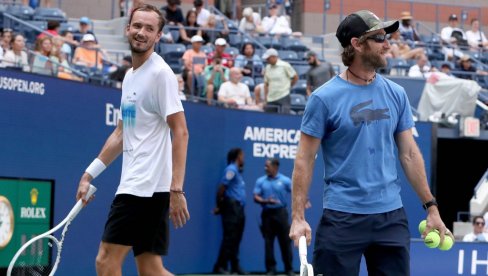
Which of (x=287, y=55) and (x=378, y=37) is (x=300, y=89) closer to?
(x=287, y=55)

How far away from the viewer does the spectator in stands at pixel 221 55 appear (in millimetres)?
18344

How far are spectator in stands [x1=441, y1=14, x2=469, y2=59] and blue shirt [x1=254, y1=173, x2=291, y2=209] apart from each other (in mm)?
8772

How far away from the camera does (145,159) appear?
7.50 meters

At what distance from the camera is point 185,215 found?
7.32 metres

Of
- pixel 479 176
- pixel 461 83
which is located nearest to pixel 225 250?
pixel 461 83

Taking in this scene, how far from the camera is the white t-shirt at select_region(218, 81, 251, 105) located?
17.7 meters

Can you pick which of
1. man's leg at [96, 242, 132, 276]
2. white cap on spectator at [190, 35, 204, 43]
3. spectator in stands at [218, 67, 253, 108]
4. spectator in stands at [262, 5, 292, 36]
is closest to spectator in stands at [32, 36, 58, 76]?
spectator in stands at [218, 67, 253, 108]

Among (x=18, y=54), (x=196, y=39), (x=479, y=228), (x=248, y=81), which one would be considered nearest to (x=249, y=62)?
(x=248, y=81)

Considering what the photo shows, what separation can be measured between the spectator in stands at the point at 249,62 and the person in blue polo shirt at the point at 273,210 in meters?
2.84

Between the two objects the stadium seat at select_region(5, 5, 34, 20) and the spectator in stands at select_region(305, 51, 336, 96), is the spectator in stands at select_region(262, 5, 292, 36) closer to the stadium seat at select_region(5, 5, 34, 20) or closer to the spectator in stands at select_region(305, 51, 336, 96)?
the spectator in stands at select_region(305, 51, 336, 96)

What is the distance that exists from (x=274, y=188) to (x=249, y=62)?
11.4 feet

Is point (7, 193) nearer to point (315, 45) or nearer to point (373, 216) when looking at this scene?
point (373, 216)

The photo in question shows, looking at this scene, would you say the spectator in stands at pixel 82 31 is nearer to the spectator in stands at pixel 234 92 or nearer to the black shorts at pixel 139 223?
the spectator in stands at pixel 234 92

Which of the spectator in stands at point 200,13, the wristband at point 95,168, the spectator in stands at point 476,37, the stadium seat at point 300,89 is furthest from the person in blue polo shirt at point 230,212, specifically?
the spectator in stands at point 476,37
